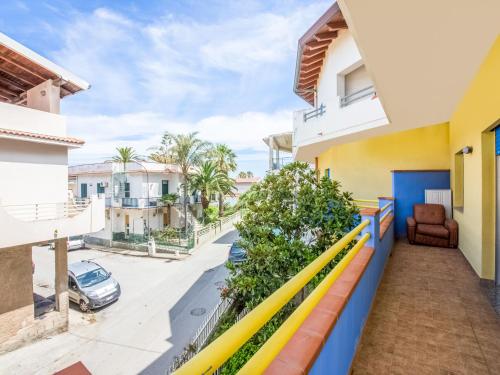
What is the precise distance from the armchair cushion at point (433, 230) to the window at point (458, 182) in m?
0.89

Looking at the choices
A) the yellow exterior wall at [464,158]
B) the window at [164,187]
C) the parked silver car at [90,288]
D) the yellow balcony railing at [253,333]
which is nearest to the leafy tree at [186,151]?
the window at [164,187]

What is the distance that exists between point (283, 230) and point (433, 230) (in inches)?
185

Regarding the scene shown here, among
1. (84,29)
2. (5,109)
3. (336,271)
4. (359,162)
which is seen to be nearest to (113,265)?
(5,109)

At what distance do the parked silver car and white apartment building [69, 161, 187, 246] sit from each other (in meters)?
10.3

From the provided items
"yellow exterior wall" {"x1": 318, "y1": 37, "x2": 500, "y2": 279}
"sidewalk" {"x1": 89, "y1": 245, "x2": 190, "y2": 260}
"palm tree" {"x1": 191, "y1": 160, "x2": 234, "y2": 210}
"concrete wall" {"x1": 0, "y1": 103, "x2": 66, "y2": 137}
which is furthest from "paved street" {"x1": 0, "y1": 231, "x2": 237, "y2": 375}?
"palm tree" {"x1": 191, "y1": 160, "x2": 234, "y2": 210}

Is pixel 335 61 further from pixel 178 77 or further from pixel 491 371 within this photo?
pixel 178 77

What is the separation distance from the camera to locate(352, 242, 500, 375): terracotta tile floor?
2.70 metres

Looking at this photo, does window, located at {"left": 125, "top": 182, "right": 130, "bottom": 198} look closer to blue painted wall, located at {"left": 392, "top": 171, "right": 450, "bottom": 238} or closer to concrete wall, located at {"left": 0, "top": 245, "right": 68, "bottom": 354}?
concrete wall, located at {"left": 0, "top": 245, "right": 68, "bottom": 354}

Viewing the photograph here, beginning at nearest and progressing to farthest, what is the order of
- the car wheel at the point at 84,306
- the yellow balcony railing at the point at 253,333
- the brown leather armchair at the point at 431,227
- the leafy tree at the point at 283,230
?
the yellow balcony railing at the point at 253,333 < the leafy tree at the point at 283,230 < the brown leather armchair at the point at 431,227 < the car wheel at the point at 84,306

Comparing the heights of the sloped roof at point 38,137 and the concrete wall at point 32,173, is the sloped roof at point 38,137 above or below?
above

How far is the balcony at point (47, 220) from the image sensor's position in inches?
275

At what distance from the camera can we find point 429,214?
316 inches

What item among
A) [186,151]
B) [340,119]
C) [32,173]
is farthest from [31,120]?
[186,151]

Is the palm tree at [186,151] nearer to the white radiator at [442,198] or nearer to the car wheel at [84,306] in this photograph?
the car wheel at [84,306]
